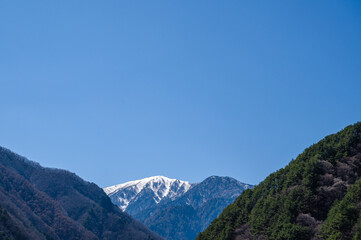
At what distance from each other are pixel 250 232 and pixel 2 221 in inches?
4826

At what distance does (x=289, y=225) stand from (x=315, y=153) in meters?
30.3

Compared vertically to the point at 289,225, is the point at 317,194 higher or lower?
higher

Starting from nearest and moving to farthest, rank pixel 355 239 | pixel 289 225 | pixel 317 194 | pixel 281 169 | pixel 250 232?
pixel 355 239, pixel 289 225, pixel 317 194, pixel 250 232, pixel 281 169

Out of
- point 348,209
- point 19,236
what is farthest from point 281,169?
point 19,236

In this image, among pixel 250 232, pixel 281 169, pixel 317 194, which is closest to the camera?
pixel 317 194

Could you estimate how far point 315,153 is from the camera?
109375 mm

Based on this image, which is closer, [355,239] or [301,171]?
[355,239]

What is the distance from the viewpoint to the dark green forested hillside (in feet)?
255

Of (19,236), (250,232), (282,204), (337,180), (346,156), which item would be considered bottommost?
(19,236)

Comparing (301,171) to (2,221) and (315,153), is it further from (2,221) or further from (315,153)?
(2,221)

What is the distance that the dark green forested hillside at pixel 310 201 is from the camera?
255 feet

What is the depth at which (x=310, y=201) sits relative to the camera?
90.6 m

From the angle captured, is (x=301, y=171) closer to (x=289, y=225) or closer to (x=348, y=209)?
(x=289, y=225)

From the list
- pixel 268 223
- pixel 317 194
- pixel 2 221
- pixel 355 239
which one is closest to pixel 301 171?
pixel 317 194
